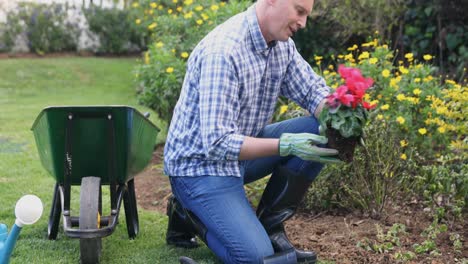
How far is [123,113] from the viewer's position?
2812 mm

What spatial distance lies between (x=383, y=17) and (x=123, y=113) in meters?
4.68

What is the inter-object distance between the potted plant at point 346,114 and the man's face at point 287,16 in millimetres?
283

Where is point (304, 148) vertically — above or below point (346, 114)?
below

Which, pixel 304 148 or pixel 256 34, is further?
pixel 256 34

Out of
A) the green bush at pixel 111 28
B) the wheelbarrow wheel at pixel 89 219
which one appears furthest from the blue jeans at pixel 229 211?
the green bush at pixel 111 28

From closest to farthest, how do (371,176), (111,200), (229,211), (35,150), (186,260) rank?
1. (229,211)
2. (186,260)
3. (111,200)
4. (371,176)
5. (35,150)

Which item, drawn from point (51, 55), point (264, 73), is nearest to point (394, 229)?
point (264, 73)

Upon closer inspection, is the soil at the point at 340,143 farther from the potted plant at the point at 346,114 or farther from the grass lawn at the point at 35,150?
the grass lawn at the point at 35,150

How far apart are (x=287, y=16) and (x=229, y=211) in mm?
852

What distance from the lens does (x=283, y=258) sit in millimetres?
2727

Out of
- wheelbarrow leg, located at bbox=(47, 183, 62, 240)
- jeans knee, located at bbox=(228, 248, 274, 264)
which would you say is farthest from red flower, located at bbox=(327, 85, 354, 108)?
wheelbarrow leg, located at bbox=(47, 183, 62, 240)

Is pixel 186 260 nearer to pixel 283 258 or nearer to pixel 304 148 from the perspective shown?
pixel 283 258

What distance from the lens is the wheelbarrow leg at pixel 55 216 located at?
3160mm

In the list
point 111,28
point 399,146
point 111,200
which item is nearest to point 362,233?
point 399,146
